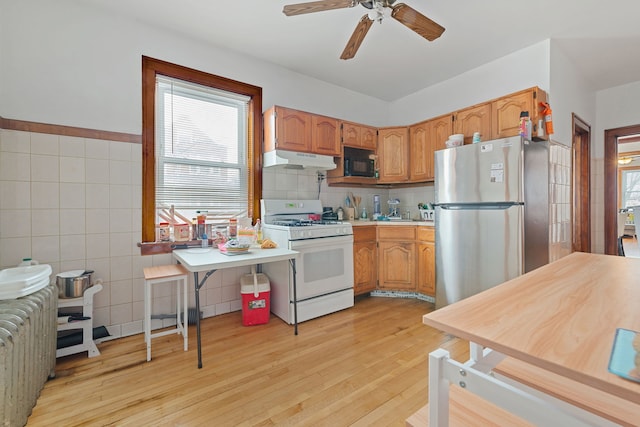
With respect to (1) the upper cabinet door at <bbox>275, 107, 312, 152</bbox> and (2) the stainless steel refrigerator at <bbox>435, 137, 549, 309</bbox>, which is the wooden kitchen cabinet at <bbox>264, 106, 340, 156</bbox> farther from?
(2) the stainless steel refrigerator at <bbox>435, 137, 549, 309</bbox>

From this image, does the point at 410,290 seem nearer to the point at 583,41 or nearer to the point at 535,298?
the point at 535,298

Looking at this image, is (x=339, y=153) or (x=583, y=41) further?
(x=339, y=153)

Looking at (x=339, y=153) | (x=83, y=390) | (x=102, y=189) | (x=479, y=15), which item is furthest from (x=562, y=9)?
(x=83, y=390)

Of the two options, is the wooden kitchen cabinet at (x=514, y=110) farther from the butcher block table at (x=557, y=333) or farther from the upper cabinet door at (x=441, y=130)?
the butcher block table at (x=557, y=333)

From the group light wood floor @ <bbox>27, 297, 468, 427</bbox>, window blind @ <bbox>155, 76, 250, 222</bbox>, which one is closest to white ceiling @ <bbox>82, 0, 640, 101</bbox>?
window blind @ <bbox>155, 76, 250, 222</bbox>

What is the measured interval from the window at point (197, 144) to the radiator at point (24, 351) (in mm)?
985

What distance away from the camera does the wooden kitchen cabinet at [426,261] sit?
122 inches

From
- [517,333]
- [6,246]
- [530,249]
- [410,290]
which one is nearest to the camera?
[517,333]

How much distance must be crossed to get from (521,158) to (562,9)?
4.27ft

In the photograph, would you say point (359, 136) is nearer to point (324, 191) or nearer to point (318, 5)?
point (324, 191)

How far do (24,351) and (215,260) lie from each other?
3.33ft

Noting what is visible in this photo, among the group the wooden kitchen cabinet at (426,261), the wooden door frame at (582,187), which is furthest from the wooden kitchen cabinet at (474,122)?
the wooden door frame at (582,187)

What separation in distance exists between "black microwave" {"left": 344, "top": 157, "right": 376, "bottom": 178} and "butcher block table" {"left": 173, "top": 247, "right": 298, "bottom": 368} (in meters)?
1.54

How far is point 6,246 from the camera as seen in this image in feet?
6.63
